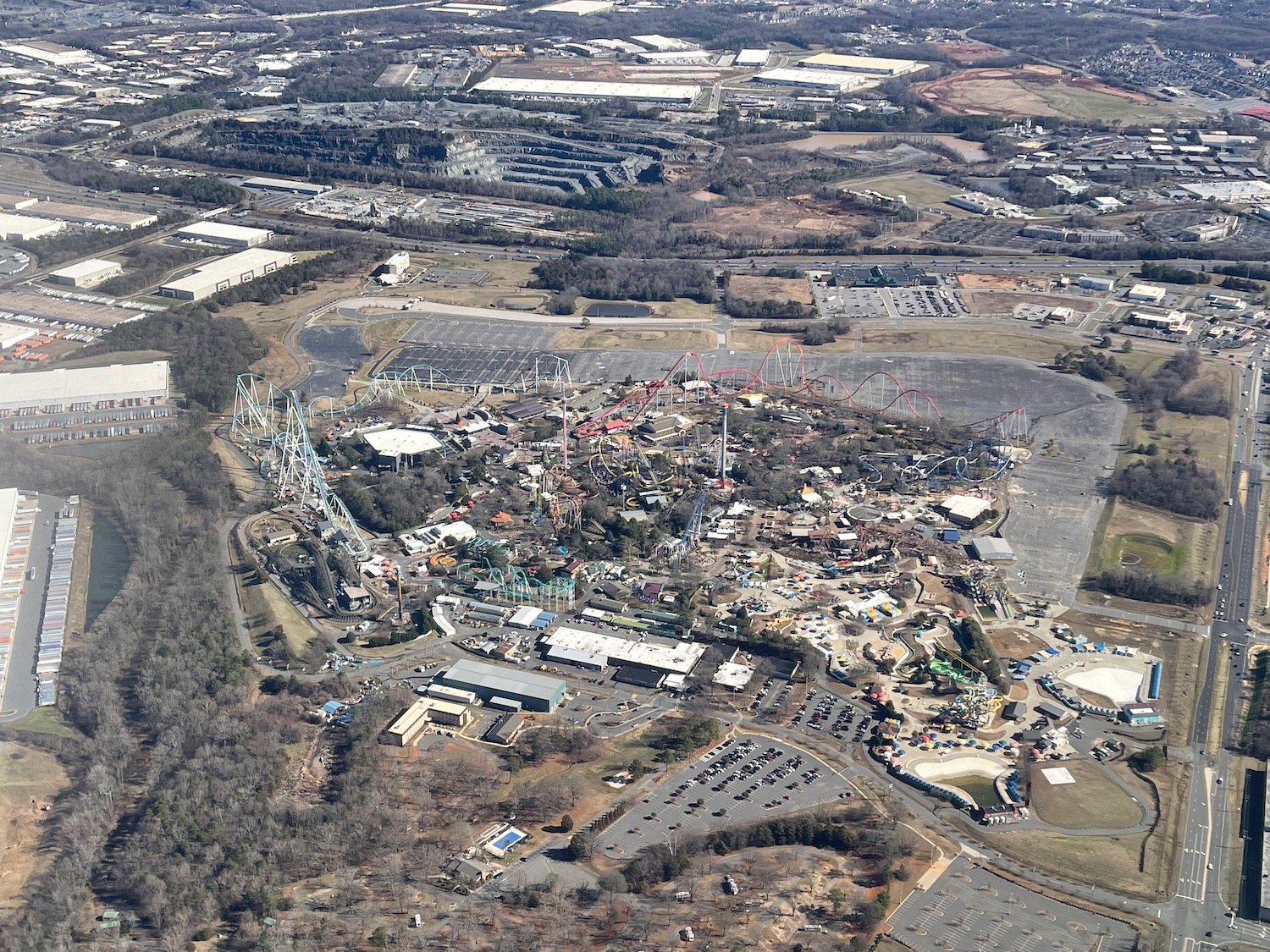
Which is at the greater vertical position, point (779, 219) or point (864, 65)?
point (864, 65)

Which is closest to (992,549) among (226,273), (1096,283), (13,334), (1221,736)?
(1221,736)

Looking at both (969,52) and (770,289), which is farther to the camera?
(969,52)

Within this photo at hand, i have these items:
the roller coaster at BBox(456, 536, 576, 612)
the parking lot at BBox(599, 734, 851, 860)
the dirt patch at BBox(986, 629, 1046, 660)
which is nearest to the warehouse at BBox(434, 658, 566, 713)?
the roller coaster at BBox(456, 536, 576, 612)

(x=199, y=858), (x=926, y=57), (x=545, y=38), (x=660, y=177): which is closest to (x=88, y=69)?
Result: (x=545, y=38)

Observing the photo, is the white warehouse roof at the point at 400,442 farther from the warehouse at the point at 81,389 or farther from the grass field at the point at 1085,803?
the grass field at the point at 1085,803

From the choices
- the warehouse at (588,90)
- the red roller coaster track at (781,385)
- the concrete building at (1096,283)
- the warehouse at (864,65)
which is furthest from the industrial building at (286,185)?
the warehouse at (864,65)

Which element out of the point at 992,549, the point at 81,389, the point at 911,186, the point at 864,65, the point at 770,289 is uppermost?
the point at 864,65

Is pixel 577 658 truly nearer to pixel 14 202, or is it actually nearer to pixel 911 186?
pixel 911 186
